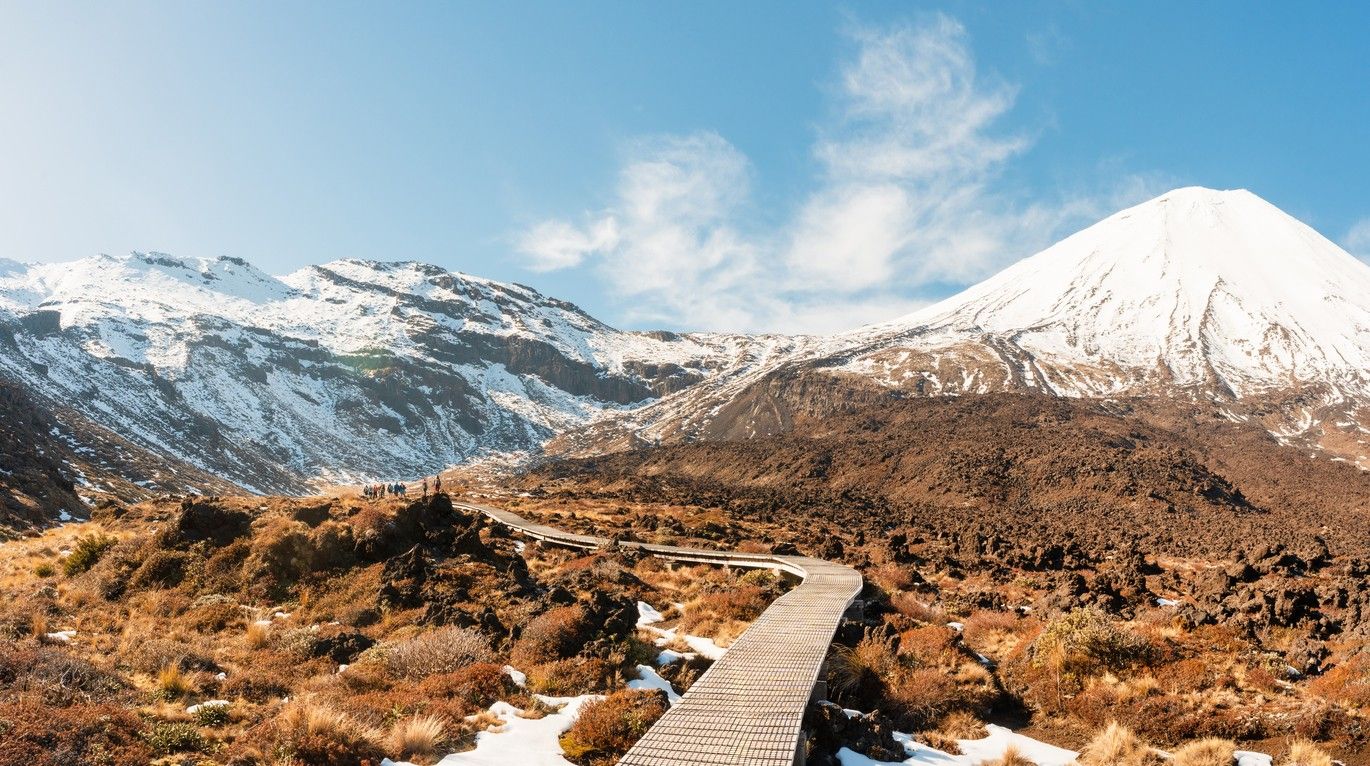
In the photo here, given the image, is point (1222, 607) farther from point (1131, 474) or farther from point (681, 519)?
point (1131, 474)

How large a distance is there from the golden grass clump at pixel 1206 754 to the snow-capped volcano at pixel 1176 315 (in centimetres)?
11024

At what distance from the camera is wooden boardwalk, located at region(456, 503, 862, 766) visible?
825cm

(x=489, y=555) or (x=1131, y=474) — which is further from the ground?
(x=1131, y=474)

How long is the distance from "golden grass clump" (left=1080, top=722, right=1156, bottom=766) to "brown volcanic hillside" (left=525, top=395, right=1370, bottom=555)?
30.1m

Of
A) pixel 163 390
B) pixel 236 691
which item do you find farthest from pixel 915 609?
pixel 163 390

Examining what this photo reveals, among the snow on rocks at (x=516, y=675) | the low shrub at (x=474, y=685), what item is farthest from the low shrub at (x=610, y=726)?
the snow on rocks at (x=516, y=675)

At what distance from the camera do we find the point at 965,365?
403 ft

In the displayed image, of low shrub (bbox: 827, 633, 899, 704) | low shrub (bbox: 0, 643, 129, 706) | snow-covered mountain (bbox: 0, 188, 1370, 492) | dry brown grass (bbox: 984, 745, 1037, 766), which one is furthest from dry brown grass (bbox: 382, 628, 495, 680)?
snow-covered mountain (bbox: 0, 188, 1370, 492)

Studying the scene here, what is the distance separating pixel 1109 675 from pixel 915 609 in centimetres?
668

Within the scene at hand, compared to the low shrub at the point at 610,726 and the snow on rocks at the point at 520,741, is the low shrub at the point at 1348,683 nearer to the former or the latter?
the low shrub at the point at 610,726

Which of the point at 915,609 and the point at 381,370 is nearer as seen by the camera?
the point at 915,609

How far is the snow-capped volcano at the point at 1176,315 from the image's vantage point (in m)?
117

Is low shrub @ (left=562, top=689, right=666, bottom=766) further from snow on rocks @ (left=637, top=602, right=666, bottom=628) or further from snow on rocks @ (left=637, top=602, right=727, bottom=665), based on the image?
snow on rocks @ (left=637, top=602, right=666, bottom=628)

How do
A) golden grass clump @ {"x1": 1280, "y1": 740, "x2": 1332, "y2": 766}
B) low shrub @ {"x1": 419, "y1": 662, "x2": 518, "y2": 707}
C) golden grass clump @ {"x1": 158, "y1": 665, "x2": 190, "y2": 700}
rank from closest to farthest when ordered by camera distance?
golden grass clump @ {"x1": 1280, "y1": 740, "x2": 1332, "y2": 766} → golden grass clump @ {"x1": 158, "y1": 665, "x2": 190, "y2": 700} → low shrub @ {"x1": 419, "y1": 662, "x2": 518, "y2": 707}
